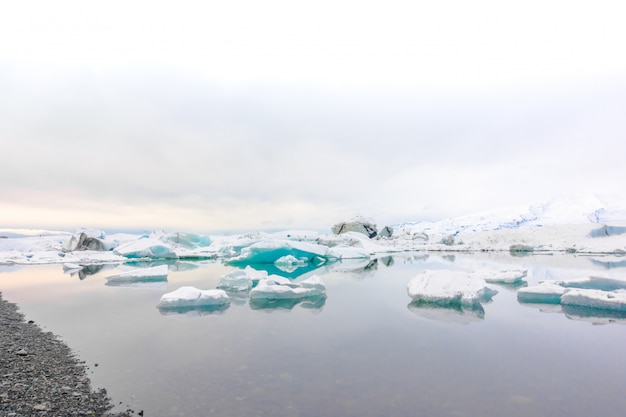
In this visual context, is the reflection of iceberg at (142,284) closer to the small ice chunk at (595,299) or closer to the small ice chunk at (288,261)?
the small ice chunk at (288,261)

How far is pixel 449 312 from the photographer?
668cm

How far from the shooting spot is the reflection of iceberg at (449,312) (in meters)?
6.13

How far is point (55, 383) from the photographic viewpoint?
3273 mm

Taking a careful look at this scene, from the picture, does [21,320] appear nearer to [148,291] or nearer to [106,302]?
[106,302]

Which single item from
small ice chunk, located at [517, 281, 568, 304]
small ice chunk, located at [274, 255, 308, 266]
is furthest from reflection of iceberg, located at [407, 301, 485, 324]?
small ice chunk, located at [274, 255, 308, 266]

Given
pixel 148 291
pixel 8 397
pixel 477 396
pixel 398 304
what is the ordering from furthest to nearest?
pixel 148 291 < pixel 398 304 < pixel 477 396 < pixel 8 397

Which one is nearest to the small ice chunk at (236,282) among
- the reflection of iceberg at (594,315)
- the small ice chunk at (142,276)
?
the small ice chunk at (142,276)

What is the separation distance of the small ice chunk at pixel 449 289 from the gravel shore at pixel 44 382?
6053 mm

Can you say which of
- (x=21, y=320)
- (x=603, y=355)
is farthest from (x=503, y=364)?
(x=21, y=320)

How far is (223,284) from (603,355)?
7939mm

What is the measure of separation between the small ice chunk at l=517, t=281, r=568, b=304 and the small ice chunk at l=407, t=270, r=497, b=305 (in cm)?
61

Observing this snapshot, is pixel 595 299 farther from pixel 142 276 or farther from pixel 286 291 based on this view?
pixel 142 276

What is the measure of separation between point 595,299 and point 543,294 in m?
0.92

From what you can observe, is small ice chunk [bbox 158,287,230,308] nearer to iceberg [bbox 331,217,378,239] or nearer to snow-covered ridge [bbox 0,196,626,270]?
snow-covered ridge [bbox 0,196,626,270]
